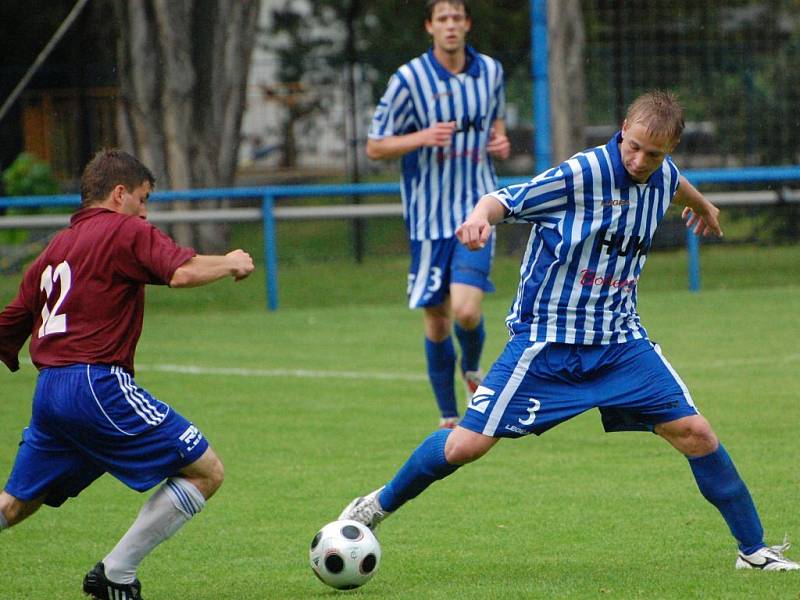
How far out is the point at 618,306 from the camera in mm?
4832

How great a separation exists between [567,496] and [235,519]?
54.2 inches

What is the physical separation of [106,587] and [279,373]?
206 inches

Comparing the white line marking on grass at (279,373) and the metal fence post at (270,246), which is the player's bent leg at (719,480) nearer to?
the white line marking on grass at (279,373)

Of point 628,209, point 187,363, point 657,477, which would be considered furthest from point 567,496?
point 187,363

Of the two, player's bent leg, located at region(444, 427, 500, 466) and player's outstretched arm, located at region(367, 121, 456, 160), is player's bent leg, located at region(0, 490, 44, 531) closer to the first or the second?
player's bent leg, located at region(444, 427, 500, 466)

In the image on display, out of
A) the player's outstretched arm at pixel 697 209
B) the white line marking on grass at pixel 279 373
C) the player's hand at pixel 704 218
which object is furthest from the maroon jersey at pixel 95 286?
the white line marking on grass at pixel 279 373

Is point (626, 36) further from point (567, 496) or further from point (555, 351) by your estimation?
point (555, 351)

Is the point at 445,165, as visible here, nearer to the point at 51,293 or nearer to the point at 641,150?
the point at 641,150

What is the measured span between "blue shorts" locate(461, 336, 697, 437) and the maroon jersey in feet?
3.79

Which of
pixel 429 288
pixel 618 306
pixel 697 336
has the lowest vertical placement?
pixel 697 336

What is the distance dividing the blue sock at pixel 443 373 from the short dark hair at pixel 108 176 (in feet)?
10.9

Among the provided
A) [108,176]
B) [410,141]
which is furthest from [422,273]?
[108,176]

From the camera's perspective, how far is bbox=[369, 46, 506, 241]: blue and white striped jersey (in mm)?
7895

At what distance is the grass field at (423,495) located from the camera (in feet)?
15.9
